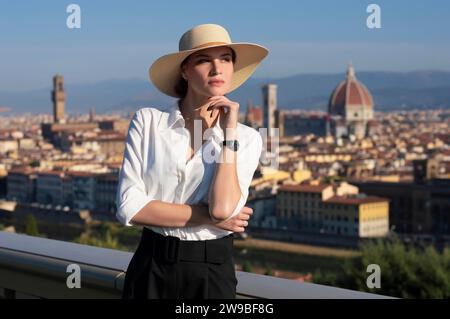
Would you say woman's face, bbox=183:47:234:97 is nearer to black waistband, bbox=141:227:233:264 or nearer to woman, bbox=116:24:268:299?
woman, bbox=116:24:268:299

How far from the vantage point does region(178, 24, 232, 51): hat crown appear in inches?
38.1

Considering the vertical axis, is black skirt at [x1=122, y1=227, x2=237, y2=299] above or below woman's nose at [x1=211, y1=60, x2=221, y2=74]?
below

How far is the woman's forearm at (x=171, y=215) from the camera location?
0.96m

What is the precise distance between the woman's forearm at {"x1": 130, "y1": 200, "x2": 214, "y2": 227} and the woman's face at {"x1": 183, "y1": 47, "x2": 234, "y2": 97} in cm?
11

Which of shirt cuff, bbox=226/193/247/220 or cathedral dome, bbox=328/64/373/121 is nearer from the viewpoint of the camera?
shirt cuff, bbox=226/193/247/220

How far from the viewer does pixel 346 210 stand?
63.2ft

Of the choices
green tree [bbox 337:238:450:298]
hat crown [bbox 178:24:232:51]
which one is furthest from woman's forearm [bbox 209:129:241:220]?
green tree [bbox 337:238:450:298]

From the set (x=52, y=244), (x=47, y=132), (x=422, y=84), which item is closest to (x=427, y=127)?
(x=47, y=132)

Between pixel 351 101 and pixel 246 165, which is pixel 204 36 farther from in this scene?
pixel 351 101

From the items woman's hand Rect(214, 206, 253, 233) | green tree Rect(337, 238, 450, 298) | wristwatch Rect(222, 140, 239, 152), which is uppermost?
wristwatch Rect(222, 140, 239, 152)

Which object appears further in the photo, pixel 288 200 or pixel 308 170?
pixel 308 170

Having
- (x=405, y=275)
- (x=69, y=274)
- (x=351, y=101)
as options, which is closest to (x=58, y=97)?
(x=351, y=101)

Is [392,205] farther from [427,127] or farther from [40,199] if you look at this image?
[427,127]
